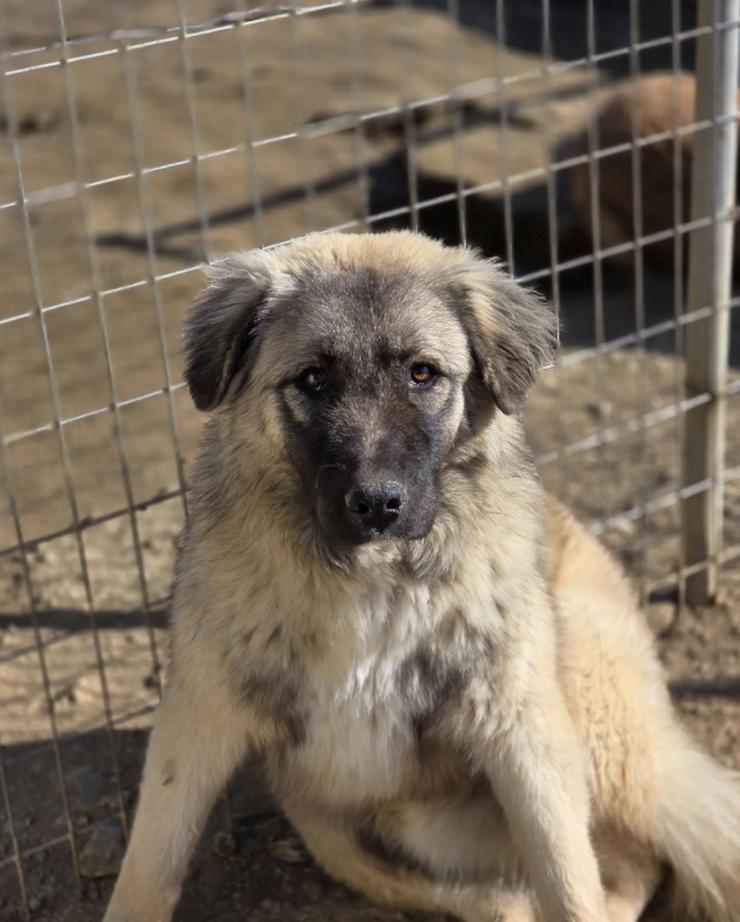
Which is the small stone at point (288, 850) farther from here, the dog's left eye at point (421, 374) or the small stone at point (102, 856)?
the dog's left eye at point (421, 374)

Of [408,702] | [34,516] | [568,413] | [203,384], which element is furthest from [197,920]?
[568,413]

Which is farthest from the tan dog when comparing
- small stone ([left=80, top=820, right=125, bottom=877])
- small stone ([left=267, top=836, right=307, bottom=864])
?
small stone ([left=80, top=820, right=125, bottom=877])

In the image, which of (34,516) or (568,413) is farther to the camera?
(568,413)

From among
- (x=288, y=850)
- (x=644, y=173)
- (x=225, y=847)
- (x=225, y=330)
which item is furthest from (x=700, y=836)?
(x=644, y=173)

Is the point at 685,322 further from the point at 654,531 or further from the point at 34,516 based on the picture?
the point at 34,516

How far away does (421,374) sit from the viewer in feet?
9.88

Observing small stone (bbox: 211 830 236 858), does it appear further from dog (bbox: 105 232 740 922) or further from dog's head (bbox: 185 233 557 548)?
dog's head (bbox: 185 233 557 548)

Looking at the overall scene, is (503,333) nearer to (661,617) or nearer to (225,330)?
(225,330)

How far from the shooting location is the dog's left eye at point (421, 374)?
3.00 metres

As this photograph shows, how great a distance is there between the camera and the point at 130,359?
666 cm

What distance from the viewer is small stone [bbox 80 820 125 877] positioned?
12.3ft

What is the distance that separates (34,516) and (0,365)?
1.43 meters

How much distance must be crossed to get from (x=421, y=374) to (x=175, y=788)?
3.56ft

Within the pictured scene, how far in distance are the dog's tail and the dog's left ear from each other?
1.12 m
